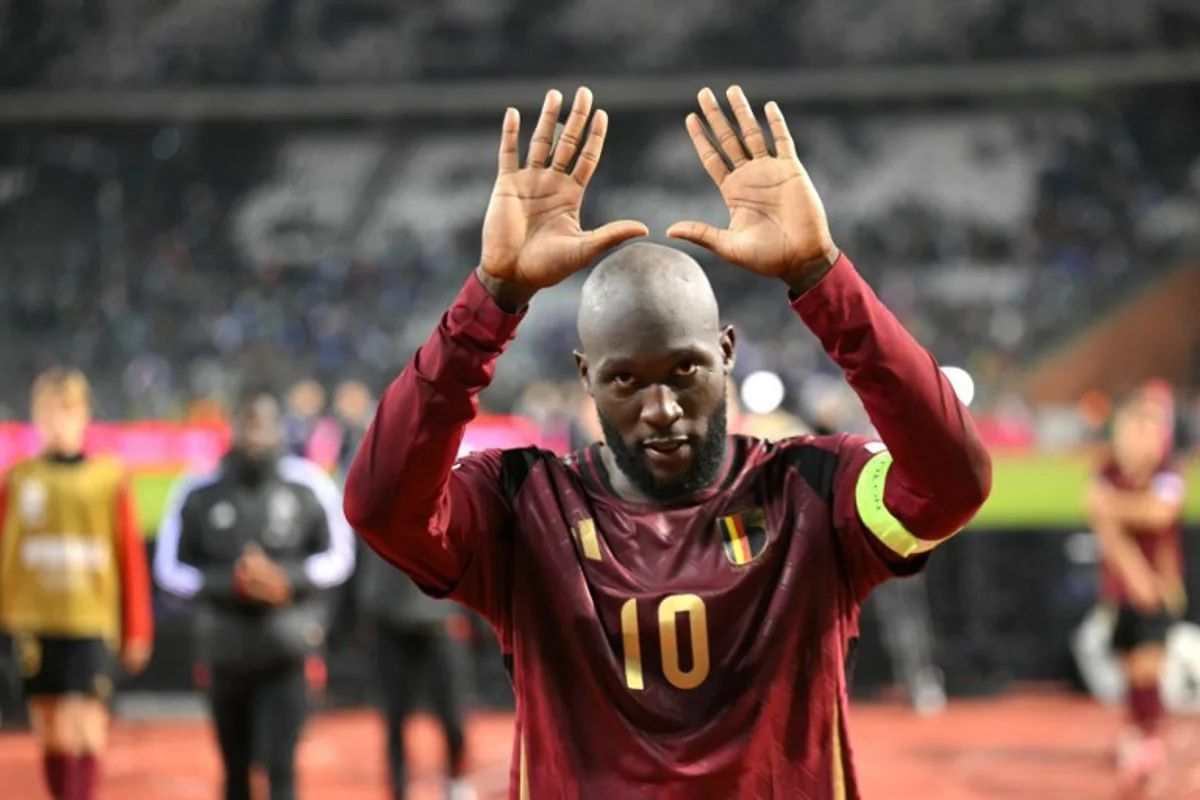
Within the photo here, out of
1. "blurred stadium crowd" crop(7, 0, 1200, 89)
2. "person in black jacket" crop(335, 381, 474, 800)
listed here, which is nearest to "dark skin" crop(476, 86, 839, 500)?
"person in black jacket" crop(335, 381, 474, 800)

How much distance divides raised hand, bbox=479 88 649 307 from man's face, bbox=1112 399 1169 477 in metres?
6.70

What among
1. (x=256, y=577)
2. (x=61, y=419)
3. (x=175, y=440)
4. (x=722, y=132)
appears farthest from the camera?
(x=175, y=440)

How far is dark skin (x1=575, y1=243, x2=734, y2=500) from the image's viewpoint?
2338 mm

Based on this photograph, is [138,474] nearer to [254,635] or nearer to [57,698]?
[57,698]

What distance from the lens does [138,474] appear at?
44.2ft

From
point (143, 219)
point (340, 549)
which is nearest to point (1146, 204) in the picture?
point (143, 219)

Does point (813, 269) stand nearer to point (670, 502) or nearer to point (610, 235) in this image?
point (610, 235)

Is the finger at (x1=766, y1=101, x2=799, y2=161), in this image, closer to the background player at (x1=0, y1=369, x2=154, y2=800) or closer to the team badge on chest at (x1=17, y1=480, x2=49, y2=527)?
the background player at (x1=0, y1=369, x2=154, y2=800)

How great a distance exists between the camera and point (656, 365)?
7.66ft

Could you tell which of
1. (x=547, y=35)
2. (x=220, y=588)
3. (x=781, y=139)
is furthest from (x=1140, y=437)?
(x=547, y=35)

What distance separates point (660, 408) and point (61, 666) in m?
5.40

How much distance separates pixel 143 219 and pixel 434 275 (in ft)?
14.5

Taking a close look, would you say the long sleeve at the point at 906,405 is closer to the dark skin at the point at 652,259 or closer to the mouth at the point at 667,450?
the dark skin at the point at 652,259

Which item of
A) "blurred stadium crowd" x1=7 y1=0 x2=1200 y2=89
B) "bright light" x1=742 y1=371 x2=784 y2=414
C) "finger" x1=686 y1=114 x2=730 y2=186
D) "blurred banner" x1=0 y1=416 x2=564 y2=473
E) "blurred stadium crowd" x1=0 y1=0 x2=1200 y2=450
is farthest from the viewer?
"blurred stadium crowd" x1=7 y1=0 x2=1200 y2=89
